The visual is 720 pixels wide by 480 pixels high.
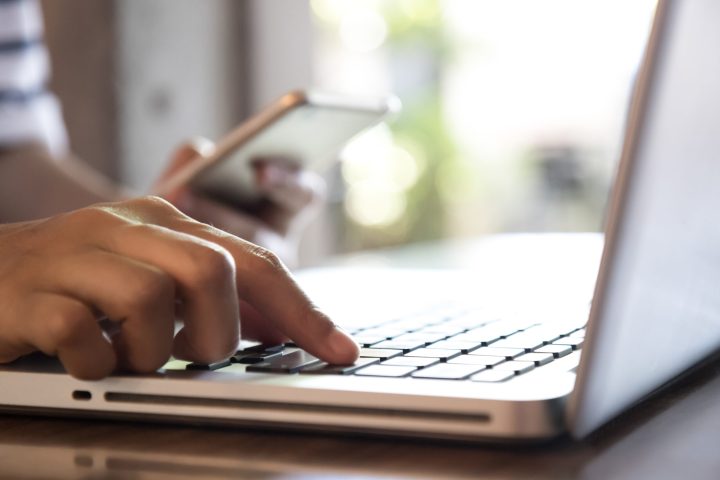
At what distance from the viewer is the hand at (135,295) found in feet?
1.49

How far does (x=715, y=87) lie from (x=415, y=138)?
194 inches

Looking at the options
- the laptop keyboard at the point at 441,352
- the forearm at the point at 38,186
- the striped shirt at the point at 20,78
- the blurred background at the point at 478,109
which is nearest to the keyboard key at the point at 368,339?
the laptop keyboard at the point at 441,352

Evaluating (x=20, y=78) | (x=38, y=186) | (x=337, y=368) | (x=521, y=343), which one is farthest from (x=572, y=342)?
(x=20, y=78)

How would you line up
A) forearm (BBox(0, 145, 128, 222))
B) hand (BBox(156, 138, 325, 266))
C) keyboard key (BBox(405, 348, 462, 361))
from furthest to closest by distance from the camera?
forearm (BBox(0, 145, 128, 222)), hand (BBox(156, 138, 325, 266)), keyboard key (BBox(405, 348, 462, 361))

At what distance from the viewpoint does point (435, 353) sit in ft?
1.60

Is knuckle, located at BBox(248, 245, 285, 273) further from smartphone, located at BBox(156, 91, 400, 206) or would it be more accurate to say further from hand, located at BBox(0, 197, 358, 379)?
smartphone, located at BBox(156, 91, 400, 206)

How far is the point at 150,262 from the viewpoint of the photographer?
471 mm

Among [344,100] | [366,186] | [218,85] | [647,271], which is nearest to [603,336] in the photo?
[647,271]

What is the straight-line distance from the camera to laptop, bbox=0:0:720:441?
1.27ft

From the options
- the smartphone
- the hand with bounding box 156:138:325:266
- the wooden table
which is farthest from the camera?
the hand with bounding box 156:138:325:266

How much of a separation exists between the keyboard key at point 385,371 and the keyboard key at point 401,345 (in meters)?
0.04

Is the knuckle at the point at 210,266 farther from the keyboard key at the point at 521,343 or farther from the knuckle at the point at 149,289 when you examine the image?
the keyboard key at the point at 521,343

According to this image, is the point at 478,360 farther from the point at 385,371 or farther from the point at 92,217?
→ the point at 92,217

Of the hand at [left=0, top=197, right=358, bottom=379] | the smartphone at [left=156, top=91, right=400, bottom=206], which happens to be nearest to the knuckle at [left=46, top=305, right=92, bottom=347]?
the hand at [left=0, top=197, right=358, bottom=379]
